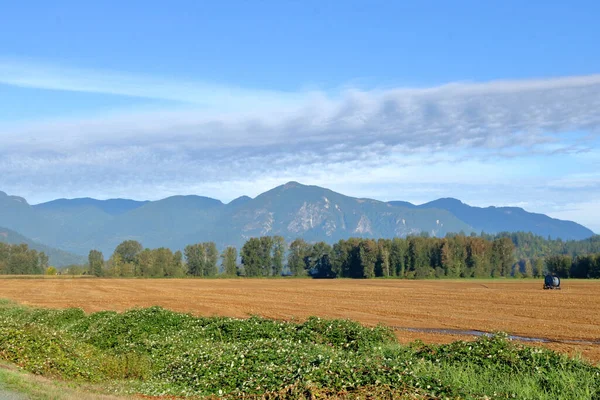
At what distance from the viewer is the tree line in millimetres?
172875

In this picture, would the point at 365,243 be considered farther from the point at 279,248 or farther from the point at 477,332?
the point at 477,332

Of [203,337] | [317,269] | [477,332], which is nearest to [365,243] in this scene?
[317,269]

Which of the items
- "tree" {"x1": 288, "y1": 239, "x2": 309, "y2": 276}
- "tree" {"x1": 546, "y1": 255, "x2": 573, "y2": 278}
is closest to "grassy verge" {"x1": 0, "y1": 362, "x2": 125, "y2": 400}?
"tree" {"x1": 546, "y1": 255, "x2": 573, "y2": 278}

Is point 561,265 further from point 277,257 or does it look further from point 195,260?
point 195,260

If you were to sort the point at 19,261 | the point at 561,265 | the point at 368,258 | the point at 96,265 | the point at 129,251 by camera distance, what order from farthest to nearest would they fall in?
1. the point at 19,261
2. the point at 129,251
3. the point at 96,265
4. the point at 368,258
5. the point at 561,265

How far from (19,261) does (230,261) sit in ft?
205

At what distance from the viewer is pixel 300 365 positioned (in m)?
16.0

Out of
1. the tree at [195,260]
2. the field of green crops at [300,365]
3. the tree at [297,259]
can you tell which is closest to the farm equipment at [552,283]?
the field of green crops at [300,365]

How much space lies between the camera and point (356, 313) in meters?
49.1

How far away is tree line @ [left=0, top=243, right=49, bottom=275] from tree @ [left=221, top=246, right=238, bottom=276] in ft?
187

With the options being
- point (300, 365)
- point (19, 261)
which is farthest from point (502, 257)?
point (300, 365)

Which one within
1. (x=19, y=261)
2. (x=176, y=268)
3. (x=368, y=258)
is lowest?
(x=176, y=268)

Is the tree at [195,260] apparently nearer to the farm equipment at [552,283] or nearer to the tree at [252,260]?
the tree at [252,260]

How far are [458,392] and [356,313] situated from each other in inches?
1398
